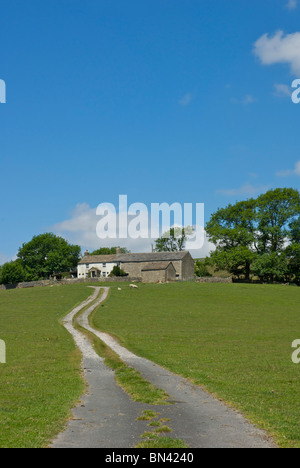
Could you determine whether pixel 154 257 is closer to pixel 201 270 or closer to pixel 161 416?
pixel 201 270

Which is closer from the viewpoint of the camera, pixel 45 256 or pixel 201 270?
pixel 201 270

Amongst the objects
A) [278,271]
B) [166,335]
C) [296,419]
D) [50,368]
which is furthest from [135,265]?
[296,419]

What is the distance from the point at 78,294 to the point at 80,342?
144ft

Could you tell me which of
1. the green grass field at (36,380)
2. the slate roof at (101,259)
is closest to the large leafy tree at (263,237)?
the slate roof at (101,259)

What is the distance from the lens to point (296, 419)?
14.2 meters

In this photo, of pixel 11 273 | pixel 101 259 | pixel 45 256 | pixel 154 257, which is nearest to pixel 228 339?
pixel 154 257

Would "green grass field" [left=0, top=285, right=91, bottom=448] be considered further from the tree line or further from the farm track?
the tree line

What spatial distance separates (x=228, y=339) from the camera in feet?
119

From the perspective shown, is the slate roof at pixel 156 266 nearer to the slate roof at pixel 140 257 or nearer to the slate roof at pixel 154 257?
the slate roof at pixel 154 257

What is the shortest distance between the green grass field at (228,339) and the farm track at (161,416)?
27.7 inches

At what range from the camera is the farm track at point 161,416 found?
39.0 ft

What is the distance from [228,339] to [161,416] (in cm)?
2275
